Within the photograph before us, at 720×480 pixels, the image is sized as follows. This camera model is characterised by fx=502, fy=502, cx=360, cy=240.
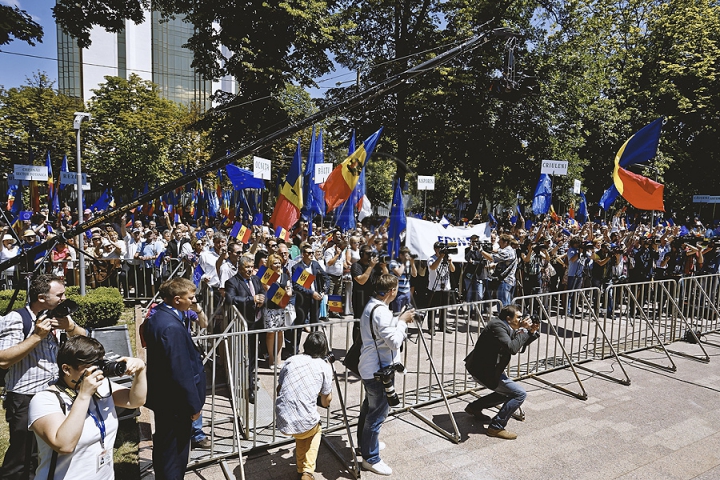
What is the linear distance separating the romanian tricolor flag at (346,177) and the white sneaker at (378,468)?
6510 mm

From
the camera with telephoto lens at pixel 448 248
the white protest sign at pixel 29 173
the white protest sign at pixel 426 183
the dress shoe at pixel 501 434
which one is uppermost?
the white protest sign at pixel 29 173

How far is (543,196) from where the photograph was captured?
15.4 meters

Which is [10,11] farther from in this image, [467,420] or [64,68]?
[64,68]

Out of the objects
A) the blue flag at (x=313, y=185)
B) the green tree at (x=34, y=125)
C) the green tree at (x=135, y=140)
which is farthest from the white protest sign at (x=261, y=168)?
the green tree at (x=34, y=125)

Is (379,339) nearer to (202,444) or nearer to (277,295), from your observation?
(202,444)

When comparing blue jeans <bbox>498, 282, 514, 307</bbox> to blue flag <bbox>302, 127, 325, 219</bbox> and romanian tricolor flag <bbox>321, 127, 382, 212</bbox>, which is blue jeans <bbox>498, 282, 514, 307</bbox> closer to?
romanian tricolor flag <bbox>321, 127, 382, 212</bbox>

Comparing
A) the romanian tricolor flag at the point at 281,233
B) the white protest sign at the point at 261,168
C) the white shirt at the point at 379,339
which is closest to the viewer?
the white shirt at the point at 379,339

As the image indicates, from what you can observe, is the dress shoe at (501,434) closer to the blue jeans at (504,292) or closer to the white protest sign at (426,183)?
the blue jeans at (504,292)

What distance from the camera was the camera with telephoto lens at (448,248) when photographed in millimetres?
8969

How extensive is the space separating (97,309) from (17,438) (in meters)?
4.85

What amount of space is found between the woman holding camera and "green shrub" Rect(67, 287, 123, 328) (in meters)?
6.22

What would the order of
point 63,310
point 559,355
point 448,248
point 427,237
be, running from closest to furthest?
point 63,310, point 559,355, point 448,248, point 427,237

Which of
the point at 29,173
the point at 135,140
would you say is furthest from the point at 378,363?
the point at 135,140

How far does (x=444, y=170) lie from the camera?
2684 cm
